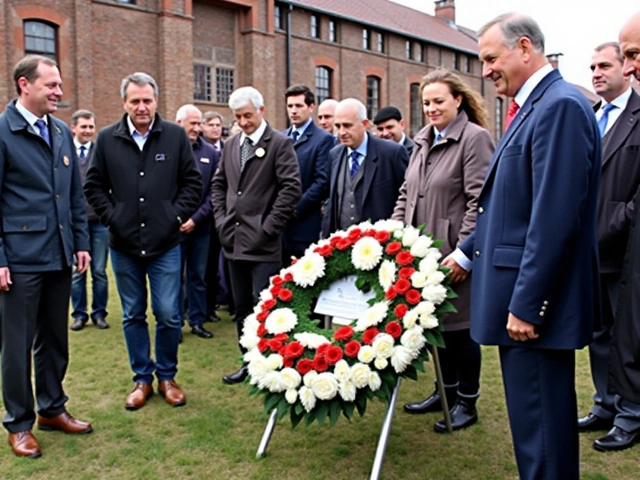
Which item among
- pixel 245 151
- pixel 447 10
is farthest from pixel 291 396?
pixel 447 10

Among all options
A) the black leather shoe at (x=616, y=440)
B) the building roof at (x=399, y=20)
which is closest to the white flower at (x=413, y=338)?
the black leather shoe at (x=616, y=440)

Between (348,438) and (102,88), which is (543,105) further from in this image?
(102,88)

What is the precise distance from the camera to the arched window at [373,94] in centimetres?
3553

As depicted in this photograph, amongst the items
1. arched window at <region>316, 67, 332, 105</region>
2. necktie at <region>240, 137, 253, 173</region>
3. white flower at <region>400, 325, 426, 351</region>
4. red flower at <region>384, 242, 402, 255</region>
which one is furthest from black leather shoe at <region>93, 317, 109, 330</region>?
arched window at <region>316, 67, 332, 105</region>

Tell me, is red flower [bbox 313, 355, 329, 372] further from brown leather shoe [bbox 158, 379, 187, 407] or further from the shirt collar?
brown leather shoe [bbox 158, 379, 187, 407]

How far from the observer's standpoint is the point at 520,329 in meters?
2.58

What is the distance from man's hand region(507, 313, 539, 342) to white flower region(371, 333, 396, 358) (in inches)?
30.5

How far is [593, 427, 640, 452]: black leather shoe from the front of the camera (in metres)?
3.98

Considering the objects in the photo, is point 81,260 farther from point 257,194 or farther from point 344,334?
point 344,334

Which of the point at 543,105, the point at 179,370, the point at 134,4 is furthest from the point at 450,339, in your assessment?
the point at 134,4

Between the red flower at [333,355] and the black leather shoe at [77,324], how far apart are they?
15.9 ft

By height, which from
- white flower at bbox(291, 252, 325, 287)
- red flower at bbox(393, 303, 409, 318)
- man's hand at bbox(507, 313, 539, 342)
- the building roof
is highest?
the building roof

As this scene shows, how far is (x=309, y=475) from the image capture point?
12.0ft

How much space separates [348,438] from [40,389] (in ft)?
7.13
